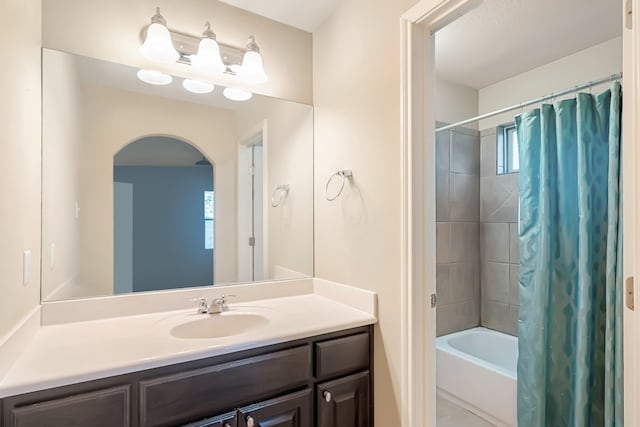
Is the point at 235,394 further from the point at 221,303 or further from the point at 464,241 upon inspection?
the point at 464,241

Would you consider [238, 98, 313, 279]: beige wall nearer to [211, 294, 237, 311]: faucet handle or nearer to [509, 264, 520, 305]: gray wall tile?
[211, 294, 237, 311]: faucet handle

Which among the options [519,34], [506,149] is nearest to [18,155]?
[519,34]

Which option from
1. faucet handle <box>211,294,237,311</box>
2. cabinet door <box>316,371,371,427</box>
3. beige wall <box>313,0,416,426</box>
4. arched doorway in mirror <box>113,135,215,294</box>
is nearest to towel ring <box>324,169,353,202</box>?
beige wall <box>313,0,416,426</box>

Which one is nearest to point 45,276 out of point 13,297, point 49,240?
point 49,240

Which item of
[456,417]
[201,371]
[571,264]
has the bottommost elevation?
[456,417]

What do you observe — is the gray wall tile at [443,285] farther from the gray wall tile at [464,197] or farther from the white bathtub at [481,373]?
the gray wall tile at [464,197]

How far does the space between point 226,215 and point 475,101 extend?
7.64ft

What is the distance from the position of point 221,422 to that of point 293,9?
6.34 feet

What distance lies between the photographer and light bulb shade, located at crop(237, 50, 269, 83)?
178cm

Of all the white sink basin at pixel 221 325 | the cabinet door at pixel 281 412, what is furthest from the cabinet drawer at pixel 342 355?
the white sink basin at pixel 221 325

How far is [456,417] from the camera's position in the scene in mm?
2113

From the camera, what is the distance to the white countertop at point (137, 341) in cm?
93

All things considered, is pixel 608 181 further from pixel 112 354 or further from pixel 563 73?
pixel 112 354

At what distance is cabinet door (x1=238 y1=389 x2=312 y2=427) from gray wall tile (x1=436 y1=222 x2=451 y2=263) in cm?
166
